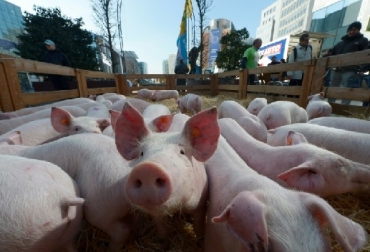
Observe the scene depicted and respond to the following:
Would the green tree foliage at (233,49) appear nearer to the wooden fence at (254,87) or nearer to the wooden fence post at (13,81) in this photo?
the wooden fence at (254,87)

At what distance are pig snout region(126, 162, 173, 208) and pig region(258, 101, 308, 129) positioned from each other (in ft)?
8.51

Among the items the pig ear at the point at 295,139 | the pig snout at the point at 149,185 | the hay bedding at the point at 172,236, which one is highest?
the pig snout at the point at 149,185

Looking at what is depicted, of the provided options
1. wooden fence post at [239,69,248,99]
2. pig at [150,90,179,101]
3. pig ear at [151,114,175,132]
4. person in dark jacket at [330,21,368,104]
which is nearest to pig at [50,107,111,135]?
pig ear at [151,114,175,132]

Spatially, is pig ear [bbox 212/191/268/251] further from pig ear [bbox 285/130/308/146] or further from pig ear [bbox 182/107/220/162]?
pig ear [bbox 285/130/308/146]

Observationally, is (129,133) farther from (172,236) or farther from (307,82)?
(307,82)

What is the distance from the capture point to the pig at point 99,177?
4.02 feet

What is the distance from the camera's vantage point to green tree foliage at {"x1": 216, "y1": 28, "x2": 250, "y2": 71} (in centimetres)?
1371

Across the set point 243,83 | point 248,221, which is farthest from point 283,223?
point 243,83

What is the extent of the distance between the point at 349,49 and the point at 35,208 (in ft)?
20.9

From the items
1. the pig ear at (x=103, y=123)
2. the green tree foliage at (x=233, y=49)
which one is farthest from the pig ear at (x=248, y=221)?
the green tree foliage at (x=233, y=49)

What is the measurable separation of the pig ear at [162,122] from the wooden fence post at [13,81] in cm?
252

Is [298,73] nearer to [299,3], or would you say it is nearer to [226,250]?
[226,250]

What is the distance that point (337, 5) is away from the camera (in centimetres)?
1886

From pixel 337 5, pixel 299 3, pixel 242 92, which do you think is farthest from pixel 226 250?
pixel 299 3
